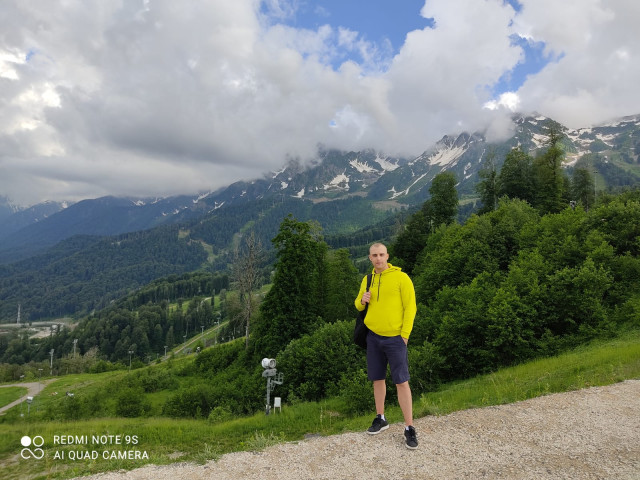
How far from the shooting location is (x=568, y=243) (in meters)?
22.1

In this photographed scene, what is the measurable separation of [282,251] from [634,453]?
97.4 ft

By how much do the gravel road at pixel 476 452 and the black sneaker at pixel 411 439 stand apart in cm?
13

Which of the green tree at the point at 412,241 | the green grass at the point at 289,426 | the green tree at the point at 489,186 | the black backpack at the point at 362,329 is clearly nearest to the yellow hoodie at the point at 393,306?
the black backpack at the point at 362,329

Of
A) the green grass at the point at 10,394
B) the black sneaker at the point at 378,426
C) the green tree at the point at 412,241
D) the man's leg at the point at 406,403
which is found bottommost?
the green grass at the point at 10,394

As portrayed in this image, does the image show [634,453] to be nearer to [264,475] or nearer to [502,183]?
[264,475]

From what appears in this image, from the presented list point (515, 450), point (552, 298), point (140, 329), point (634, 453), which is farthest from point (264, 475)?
point (140, 329)

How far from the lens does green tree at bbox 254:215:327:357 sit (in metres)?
32.6

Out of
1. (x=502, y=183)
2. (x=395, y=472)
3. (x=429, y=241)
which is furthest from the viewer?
(x=502, y=183)

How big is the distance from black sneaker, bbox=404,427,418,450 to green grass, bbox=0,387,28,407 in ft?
341

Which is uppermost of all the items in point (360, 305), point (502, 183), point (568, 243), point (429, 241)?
point (502, 183)

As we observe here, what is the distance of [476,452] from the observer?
6543mm

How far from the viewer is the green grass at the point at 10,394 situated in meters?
76.1

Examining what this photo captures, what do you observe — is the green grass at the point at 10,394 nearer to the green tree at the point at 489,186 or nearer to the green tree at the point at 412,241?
the green tree at the point at 412,241

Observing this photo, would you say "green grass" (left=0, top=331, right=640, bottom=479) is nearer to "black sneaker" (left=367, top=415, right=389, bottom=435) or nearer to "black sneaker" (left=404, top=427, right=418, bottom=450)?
"black sneaker" (left=367, top=415, right=389, bottom=435)
